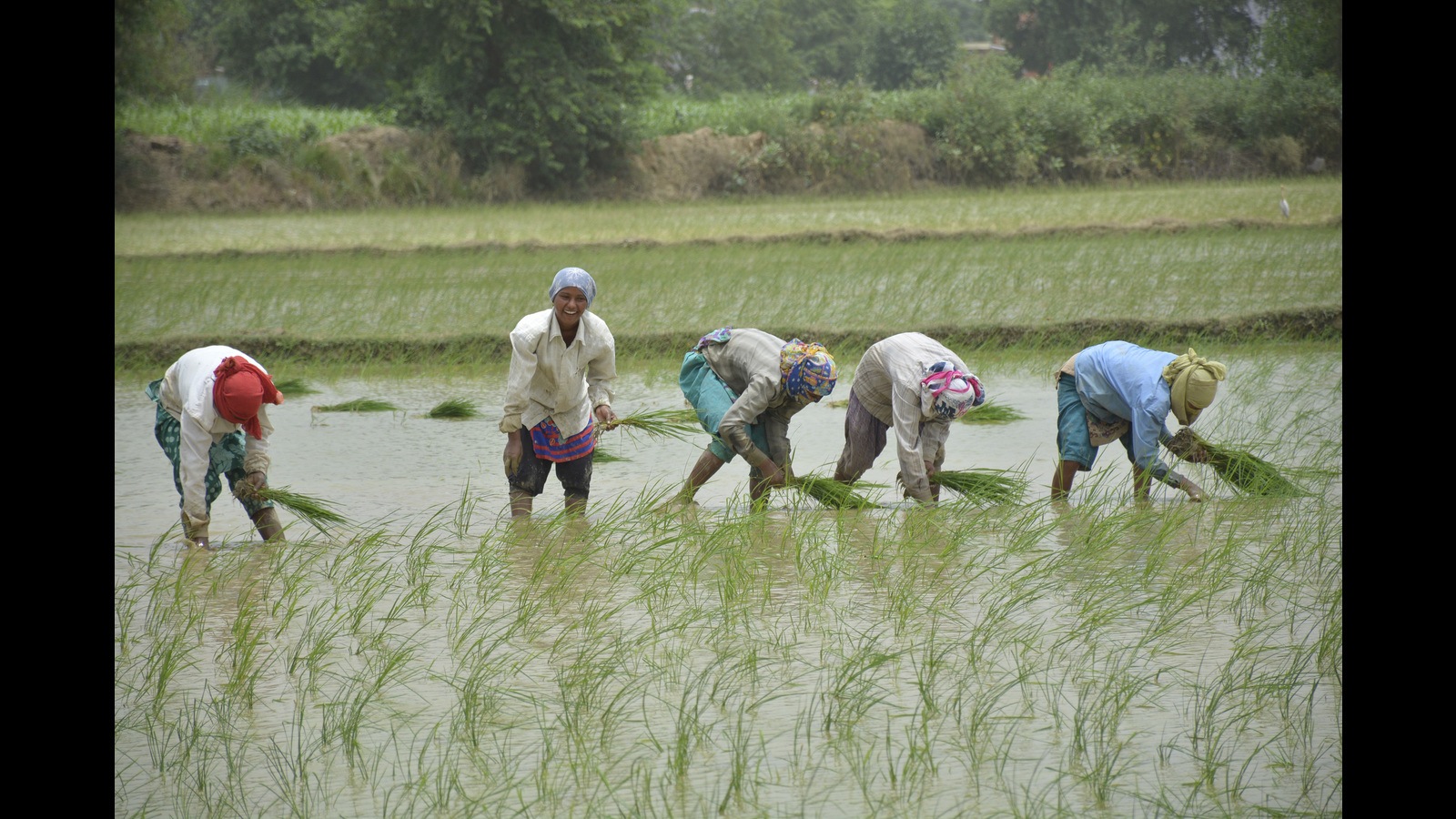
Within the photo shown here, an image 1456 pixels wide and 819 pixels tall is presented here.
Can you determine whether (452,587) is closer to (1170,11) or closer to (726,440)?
(726,440)

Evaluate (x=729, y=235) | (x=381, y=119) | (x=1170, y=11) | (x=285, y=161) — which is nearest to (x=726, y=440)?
(x=729, y=235)

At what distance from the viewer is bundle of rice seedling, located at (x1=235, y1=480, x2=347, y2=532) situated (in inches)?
165

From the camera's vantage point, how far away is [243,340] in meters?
7.95

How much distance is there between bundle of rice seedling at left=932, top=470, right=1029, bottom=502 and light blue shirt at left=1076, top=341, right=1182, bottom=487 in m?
0.37

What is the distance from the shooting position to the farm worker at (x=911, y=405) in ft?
13.2

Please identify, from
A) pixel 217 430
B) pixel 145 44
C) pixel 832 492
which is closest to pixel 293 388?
pixel 217 430

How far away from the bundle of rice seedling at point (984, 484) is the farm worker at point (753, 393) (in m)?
0.54

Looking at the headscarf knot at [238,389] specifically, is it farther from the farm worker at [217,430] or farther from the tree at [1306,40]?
the tree at [1306,40]

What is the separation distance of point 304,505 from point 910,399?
1.96 metres

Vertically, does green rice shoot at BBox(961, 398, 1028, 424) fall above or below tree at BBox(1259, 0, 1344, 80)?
below

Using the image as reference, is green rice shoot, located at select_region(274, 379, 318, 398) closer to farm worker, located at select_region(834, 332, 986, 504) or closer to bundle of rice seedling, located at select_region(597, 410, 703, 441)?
bundle of rice seedling, located at select_region(597, 410, 703, 441)

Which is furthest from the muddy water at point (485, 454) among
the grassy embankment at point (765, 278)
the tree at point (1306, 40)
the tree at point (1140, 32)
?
the tree at point (1140, 32)

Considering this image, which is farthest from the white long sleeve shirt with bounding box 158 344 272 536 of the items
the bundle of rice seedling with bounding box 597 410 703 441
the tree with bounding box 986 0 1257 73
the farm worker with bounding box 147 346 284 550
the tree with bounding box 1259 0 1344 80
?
the tree with bounding box 986 0 1257 73

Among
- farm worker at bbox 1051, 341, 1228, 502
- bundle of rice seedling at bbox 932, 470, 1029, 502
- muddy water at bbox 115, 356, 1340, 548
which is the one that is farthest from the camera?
muddy water at bbox 115, 356, 1340, 548
